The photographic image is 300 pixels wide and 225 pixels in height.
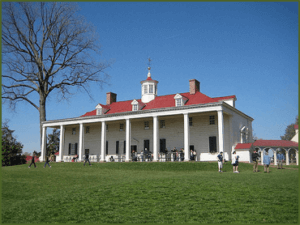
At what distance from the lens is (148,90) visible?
38.7 m

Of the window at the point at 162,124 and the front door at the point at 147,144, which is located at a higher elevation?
the window at the point at 162,124

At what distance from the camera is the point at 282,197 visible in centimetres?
1009

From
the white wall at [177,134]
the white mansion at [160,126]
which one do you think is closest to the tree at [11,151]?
the white mansion at [160,126]

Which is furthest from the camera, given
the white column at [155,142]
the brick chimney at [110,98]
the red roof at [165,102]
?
the brick chimney at [110,98]

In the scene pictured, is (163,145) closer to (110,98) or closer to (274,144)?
(110,98)

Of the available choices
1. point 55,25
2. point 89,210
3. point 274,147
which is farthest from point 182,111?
point 89,210

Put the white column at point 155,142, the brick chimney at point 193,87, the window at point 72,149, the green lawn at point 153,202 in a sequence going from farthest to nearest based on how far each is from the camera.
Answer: the window at point 72,149 → the brick chimney at point 193,87 → the white column at point 155,142 → the green lawn at point 153,202

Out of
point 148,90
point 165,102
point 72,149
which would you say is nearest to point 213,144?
point 165,102

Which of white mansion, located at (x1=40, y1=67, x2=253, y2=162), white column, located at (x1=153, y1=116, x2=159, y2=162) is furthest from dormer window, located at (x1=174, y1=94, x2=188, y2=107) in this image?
white column, located at (x1=153, y1=116, x2=159, y2=162)

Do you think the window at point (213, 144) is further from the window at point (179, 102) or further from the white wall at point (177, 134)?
the window at point (179, 102)

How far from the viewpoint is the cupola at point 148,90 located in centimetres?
3850

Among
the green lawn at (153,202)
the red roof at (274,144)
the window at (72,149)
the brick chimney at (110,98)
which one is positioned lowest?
Result: the green lawn at (153,202)

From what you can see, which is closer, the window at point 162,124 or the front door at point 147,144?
the window at point 162,124

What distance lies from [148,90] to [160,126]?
620 cm
